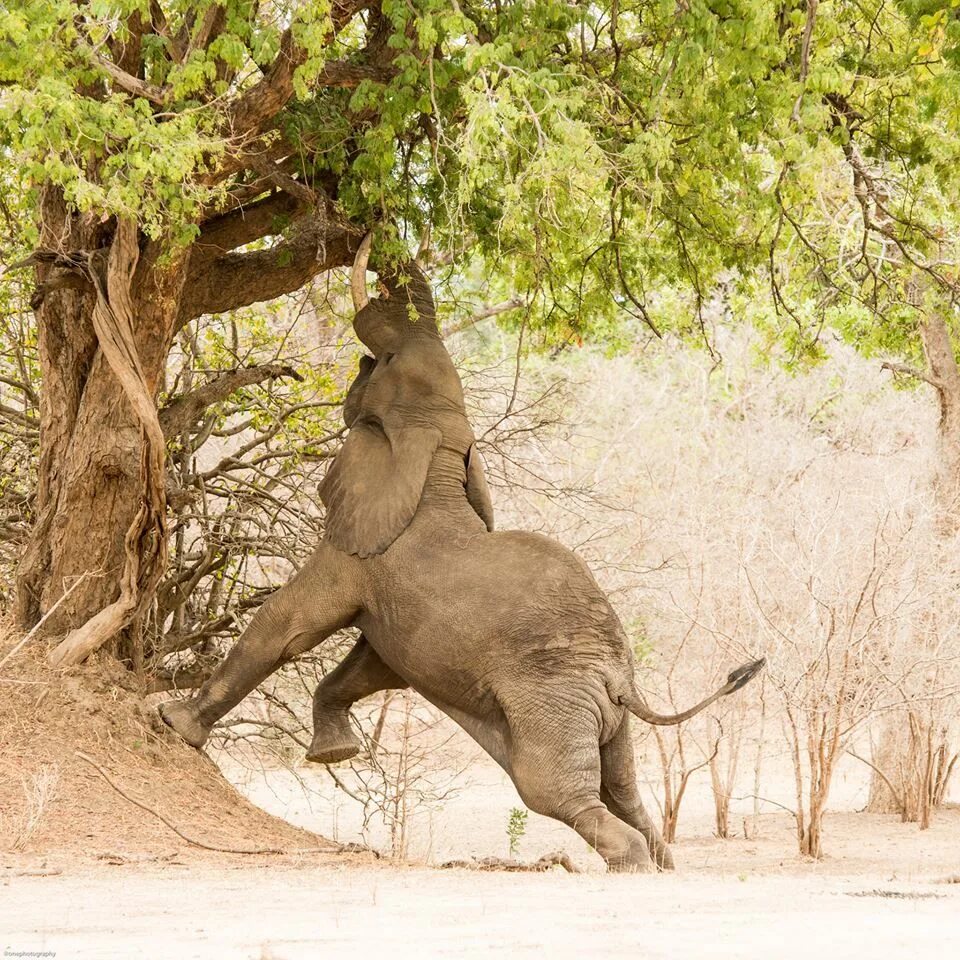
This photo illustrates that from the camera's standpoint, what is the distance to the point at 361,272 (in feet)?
28.6

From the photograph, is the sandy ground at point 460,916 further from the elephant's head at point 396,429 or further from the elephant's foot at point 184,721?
the elephant's head at point 396,429

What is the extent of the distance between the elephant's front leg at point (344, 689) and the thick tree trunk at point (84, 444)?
5.31 ft

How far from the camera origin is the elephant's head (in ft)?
27.4

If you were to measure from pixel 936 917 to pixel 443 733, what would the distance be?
694 inches

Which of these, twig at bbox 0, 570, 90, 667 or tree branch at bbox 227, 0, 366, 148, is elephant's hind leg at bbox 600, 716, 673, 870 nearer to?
twig at bbox 0, 570, 90, 667

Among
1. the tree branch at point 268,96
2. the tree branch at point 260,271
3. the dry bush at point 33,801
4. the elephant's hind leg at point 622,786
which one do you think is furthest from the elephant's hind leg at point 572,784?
the tree branch at point 268,96

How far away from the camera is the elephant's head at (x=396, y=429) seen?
8.36 m

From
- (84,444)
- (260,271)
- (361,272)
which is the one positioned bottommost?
(84,444)

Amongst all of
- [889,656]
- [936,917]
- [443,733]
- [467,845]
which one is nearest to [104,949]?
[936,917]

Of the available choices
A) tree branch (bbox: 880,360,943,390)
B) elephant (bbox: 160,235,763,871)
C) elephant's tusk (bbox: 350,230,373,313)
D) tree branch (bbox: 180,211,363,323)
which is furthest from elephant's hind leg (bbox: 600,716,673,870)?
tree branch (bbox: 880,360,943,390)

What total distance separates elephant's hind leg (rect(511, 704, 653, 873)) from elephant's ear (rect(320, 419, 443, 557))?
1447 mm

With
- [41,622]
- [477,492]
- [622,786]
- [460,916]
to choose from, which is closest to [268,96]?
[477,492]

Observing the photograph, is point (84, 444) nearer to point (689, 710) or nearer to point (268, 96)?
point (268, 96)

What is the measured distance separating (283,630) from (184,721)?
95cm
